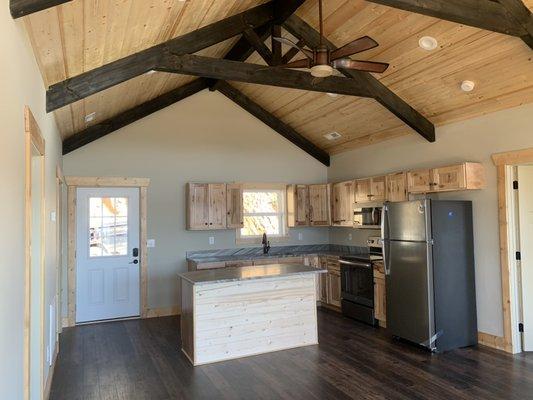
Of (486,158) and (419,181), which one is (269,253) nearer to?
(419,181)

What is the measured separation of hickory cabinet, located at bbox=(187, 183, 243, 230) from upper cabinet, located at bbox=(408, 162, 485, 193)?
9.43 feet

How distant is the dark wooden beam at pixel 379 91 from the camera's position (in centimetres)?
491

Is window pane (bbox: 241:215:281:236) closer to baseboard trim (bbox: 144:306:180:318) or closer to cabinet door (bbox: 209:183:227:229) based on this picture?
cabinet door (bbox: 209:183:227:229)

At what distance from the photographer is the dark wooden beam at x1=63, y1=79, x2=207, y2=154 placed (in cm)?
624

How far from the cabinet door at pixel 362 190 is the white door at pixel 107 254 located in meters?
3.63

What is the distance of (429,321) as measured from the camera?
4777 millimetres

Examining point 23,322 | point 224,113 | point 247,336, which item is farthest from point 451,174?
point 23,322

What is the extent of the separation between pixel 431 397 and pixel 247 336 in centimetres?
202

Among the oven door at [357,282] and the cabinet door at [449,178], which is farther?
the oven door at [357,282]

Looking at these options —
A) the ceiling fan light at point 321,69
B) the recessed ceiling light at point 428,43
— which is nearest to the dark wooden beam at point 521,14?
the recessed ceiling light at point 428,43

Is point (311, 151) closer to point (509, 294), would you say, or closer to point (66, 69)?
point (509, 294)

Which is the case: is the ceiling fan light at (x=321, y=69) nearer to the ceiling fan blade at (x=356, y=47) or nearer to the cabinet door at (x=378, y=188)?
the ceiling fan blade at (x=356, y=47)

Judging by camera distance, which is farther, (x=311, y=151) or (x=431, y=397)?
(x=311, y=151)

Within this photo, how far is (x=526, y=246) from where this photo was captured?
15.5 feet
